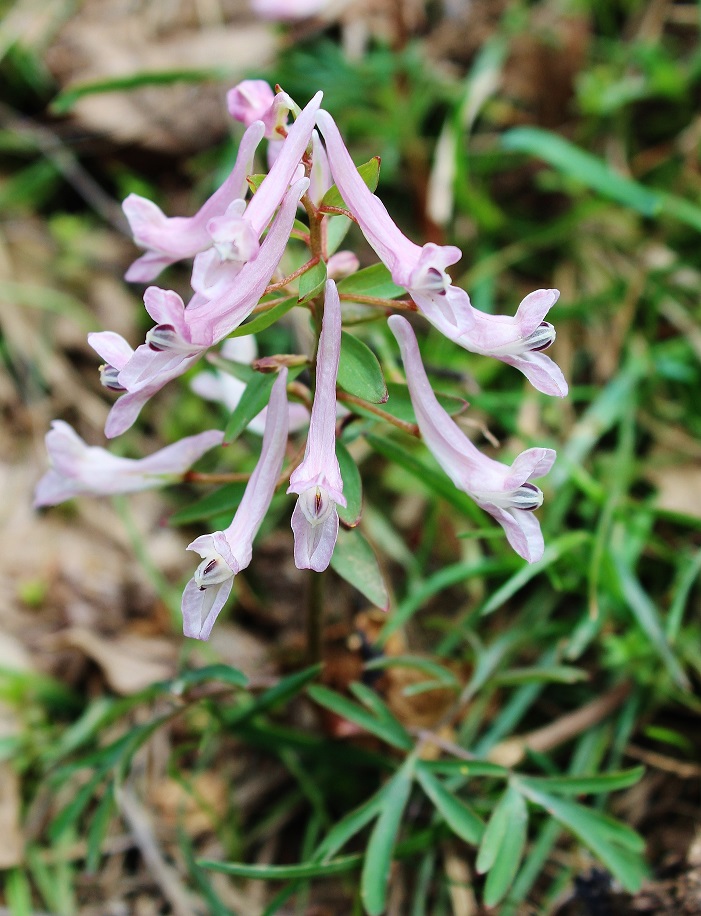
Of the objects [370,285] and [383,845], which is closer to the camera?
[370,285]

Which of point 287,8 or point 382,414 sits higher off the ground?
point 287,8

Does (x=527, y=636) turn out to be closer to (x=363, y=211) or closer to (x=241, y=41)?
(x=363, y=211)

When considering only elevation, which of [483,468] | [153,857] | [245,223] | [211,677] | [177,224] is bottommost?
[153,857]

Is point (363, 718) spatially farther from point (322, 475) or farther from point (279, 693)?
point (322, 475)

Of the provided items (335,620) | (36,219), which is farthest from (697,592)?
(36,219)

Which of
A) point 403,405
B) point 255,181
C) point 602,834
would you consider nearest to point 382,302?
point 403,405

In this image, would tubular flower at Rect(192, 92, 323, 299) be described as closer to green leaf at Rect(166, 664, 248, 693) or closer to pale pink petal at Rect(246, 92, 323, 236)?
pale pink petal at Rect(246, 92, 323, 236)
